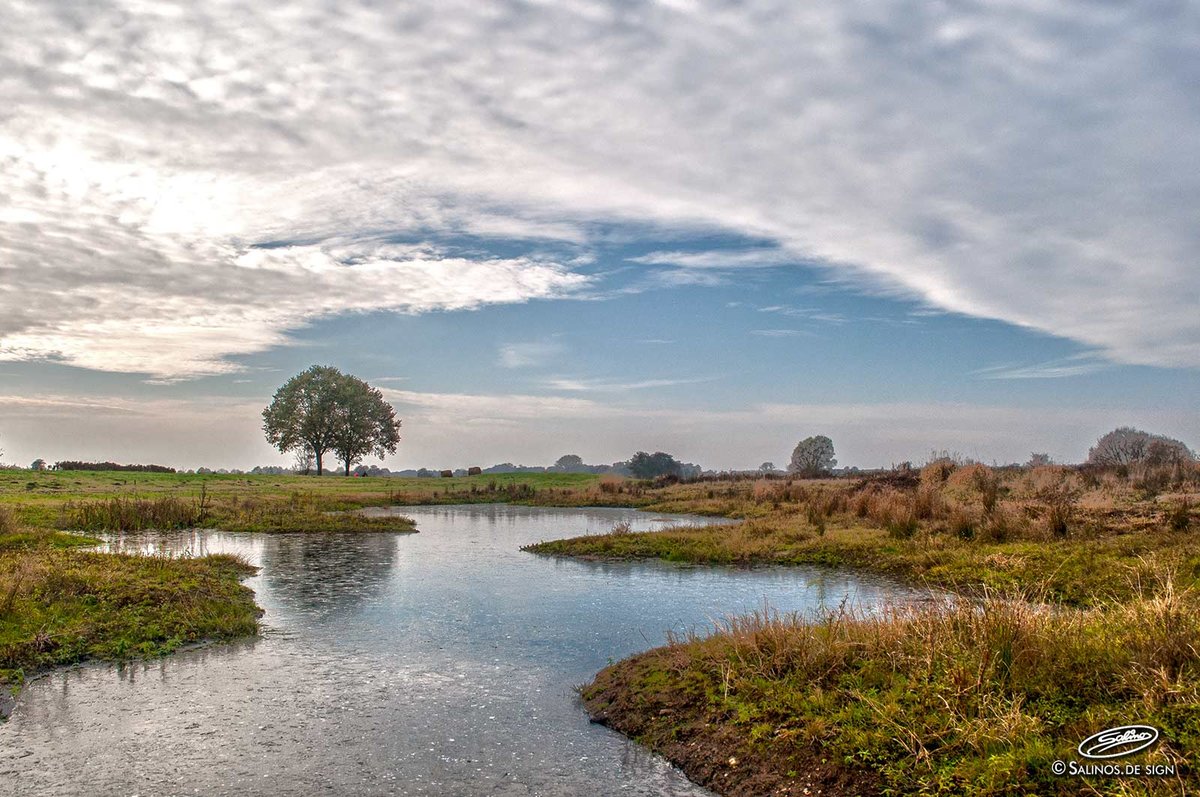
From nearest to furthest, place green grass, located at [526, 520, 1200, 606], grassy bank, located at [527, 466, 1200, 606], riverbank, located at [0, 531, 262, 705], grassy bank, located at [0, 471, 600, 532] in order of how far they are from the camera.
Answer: riverbank, located at [0, 531, 262, 705] < green grass, located at [526, 520, 1200, 606] < grassy bank, located at [527, 466, 1200, 606] < grassy bank, located at [0, 471, 600, 532]

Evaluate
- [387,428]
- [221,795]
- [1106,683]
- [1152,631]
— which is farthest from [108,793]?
[387,428]

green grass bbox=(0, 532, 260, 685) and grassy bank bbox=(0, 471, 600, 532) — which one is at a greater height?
grassy bank bbox=(0, 471, 600, 532)

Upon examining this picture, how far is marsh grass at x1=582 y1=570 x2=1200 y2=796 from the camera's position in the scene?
6.71 metres

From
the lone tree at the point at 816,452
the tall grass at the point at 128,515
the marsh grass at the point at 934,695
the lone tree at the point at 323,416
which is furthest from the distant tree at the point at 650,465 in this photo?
the marsh grass at the point at 934,695

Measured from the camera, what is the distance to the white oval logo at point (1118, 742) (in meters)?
6.37

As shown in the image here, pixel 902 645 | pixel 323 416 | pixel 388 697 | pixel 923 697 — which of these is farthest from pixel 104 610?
pixel 323 416

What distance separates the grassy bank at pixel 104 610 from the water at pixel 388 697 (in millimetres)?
612

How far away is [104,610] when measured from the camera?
14.1 meters

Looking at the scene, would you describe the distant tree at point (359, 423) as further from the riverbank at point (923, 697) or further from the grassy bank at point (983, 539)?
the riverbank at point (923, 697)

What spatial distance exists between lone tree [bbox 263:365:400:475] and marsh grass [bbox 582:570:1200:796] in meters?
84.4

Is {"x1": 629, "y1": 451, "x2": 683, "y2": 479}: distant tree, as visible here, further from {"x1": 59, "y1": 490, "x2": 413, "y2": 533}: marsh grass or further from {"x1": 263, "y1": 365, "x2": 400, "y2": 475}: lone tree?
{"x1": 59, "y1": 490, "x2": 413, "y2": 533}: marsh grass

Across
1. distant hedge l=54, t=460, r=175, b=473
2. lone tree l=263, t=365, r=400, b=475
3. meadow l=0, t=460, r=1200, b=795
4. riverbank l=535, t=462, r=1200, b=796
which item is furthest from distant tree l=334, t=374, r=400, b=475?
riverbank l=535, t=462, r=1200, b=796

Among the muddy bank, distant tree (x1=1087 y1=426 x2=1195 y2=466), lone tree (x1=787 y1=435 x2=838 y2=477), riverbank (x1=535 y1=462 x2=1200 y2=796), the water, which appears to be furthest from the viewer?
lone tree (x1=787 y1=435 x2=838 y2=477)

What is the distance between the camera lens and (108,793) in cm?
755
